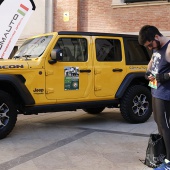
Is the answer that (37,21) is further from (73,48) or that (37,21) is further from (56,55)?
(56,55)

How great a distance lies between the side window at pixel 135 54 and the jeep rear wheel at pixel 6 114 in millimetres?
2719

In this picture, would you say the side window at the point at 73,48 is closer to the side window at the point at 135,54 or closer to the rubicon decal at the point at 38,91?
the rubicon decal at the point at 38,91

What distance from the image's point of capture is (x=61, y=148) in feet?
15.8

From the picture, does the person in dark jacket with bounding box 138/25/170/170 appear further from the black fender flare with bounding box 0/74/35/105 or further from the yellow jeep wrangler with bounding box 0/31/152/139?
the black fender flare with bounding box 0/74/35/105

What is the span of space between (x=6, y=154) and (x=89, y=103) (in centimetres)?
213

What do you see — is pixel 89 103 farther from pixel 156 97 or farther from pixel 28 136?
pixel 156 97

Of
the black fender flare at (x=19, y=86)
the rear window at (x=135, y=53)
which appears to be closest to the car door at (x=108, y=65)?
the rear window at (x=135, y=53)

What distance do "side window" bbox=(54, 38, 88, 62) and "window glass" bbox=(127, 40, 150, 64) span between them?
110cm

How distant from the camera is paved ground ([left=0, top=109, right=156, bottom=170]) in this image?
162 inches

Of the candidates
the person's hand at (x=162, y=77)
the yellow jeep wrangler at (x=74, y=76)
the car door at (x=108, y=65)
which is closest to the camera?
the person's hand at (x=162, y=77)

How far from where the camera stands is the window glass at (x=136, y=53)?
22.6 feet

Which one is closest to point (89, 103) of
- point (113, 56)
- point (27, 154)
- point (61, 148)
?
point (113, 56)

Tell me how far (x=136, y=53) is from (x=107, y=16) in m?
5.95

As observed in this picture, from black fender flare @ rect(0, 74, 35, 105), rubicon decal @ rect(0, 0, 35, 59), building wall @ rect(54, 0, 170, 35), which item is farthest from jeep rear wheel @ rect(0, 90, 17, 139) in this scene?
building wall @ rect(54, 0, 170, 35)
